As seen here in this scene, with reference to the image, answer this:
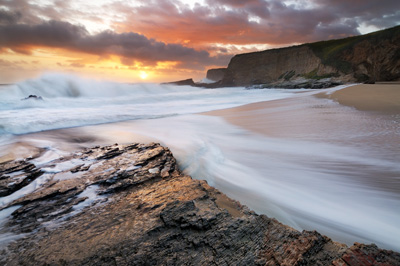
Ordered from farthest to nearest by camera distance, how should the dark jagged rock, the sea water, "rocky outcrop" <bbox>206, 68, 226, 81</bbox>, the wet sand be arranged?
"rocky outcrop" <bbox>206, 68, 226, 81</bbox>
the wet sand
the dark jagged rock
the sea water

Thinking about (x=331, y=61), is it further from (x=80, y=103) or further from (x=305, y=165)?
(x=305, y=165)

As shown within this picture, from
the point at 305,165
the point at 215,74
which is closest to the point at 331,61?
the point at 305,165

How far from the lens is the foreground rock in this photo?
129 cm

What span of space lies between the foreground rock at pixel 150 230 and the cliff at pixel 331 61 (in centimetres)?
3227

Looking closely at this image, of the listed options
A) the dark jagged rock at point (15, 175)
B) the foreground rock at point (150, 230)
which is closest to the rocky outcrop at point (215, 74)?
the dark jagged rock at point (15, 175)

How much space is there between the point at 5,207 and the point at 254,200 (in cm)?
267

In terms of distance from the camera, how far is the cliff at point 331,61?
84.2 ft

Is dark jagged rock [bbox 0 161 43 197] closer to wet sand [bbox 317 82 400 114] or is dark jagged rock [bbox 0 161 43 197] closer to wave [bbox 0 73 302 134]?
wave [bbox 0 73 302 134]

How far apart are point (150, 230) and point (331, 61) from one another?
136 ft

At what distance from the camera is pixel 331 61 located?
33.6 meters

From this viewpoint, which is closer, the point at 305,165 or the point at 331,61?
the point at 305,165

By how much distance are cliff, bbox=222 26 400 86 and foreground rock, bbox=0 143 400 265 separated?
106 feet

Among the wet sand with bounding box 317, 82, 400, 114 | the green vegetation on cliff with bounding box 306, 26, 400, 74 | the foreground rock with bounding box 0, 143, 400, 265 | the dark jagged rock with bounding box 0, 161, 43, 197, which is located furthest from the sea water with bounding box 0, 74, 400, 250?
the green vegetation on cliff with bounding box 306, 26, 400, 74

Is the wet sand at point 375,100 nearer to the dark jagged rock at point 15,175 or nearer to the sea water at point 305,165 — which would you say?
the sea water at point 305,165
